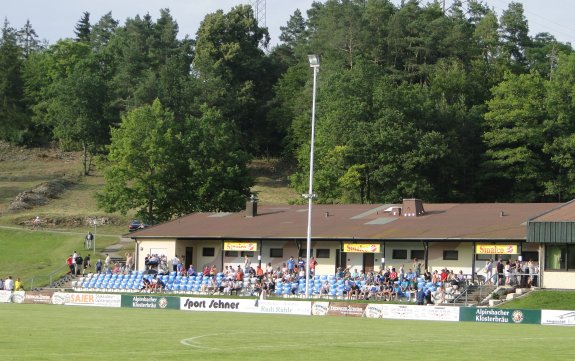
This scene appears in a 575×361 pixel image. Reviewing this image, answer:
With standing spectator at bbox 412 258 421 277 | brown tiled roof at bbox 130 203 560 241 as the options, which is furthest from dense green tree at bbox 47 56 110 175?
standing spectator at bbox 412 258 421 277

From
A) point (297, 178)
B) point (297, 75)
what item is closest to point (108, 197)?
point (297, 178)

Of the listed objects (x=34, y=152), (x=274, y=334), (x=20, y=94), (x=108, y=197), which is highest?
→ (x=20, y=94)

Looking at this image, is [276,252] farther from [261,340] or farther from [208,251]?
[261,340]

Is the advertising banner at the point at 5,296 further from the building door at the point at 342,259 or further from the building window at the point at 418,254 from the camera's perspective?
the building window at the point at 418,254

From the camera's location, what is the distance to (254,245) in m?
59.3

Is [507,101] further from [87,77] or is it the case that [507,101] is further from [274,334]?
[274,334]

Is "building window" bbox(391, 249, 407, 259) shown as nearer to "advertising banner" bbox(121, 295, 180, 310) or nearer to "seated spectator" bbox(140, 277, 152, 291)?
"seated spectator" bbox(140, 277, 152, 291)

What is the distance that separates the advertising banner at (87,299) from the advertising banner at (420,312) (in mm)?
14412

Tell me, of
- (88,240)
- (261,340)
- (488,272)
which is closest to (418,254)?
(488,272)

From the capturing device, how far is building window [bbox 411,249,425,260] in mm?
54812

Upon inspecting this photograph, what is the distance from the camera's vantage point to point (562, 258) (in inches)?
1922

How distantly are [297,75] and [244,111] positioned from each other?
8.06m

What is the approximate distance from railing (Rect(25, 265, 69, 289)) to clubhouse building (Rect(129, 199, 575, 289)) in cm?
594

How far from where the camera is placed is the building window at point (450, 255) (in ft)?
176
